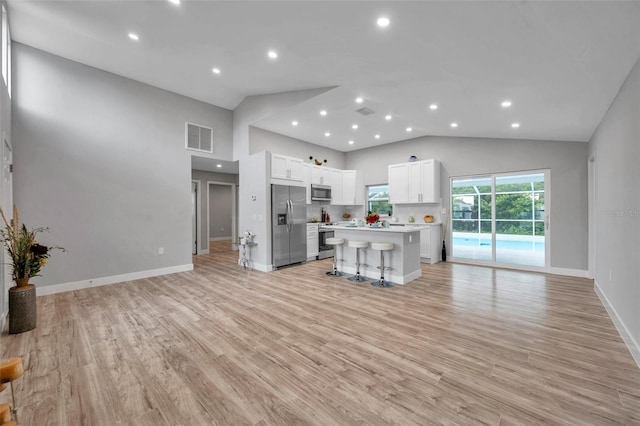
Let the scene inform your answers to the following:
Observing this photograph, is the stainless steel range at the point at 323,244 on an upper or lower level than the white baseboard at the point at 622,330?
upper

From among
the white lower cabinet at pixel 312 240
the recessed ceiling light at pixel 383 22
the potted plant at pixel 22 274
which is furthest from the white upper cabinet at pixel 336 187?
the potted plant at pixel 22 274

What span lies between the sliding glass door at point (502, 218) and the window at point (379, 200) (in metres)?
1.84

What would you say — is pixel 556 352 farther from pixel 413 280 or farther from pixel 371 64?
pixel 371 64

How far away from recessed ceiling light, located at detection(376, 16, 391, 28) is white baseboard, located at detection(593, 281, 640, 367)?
3.76 meters

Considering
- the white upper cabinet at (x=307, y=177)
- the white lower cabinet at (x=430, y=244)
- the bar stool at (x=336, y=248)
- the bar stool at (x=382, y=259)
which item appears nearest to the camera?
the bar stool at (x=382, y=259)

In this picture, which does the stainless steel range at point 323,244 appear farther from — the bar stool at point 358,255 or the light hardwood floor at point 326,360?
the light hardwood floor at point 326,360

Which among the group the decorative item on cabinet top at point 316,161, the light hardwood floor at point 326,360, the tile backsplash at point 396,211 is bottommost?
the light hardwood floor at point 326,360

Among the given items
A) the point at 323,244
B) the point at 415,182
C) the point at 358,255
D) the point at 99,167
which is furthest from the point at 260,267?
the point at 415,182

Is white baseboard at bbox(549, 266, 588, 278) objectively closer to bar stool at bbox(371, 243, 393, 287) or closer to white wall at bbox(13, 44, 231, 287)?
bar stool at bbox(371, 243, 393, 287)

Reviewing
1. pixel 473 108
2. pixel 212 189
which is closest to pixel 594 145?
pixel 473 108

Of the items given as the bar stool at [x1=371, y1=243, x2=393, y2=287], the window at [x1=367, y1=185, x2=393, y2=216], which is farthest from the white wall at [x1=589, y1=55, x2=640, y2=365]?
the window at [x1=367, y1=185, x2=393, y2=216]

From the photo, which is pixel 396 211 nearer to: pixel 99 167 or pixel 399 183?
pixel 399 183

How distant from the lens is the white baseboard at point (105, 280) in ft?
13.9

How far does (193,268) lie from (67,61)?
4.33m
